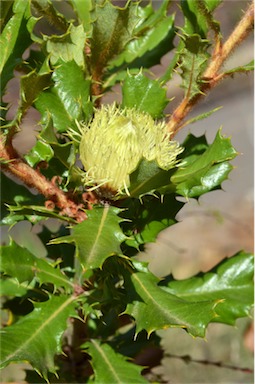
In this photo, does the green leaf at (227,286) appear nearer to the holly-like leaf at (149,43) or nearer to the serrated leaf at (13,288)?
the serrated leaf at (13,288)

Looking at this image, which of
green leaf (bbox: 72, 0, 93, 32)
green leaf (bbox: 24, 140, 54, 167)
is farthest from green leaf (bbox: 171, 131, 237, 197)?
green leaf (bbox: 72, 0, 93, 32)

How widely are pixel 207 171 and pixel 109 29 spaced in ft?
1.00

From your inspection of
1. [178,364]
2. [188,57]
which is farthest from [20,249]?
[178,364]

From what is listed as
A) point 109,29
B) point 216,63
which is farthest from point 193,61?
point 109,29

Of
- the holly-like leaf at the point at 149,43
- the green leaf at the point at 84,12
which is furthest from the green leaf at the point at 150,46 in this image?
the green leaf at the point at 84,12

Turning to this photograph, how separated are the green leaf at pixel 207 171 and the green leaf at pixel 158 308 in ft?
0.57

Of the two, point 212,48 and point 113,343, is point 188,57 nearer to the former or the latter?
point 212,48

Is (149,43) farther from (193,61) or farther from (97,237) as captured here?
(97,237)

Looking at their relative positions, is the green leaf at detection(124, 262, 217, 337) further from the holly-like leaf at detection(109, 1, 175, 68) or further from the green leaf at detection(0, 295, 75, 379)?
the holly-like leaf at detection(109, 1, 175, 68)

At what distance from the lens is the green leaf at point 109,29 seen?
1.06 m

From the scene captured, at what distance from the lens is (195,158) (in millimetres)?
1159

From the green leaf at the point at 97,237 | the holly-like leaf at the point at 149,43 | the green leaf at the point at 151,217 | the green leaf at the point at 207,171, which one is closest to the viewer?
the green leaf at the point at 97,237

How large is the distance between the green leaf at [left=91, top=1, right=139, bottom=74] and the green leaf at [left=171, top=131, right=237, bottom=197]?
0.25m

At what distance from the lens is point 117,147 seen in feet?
3.32
